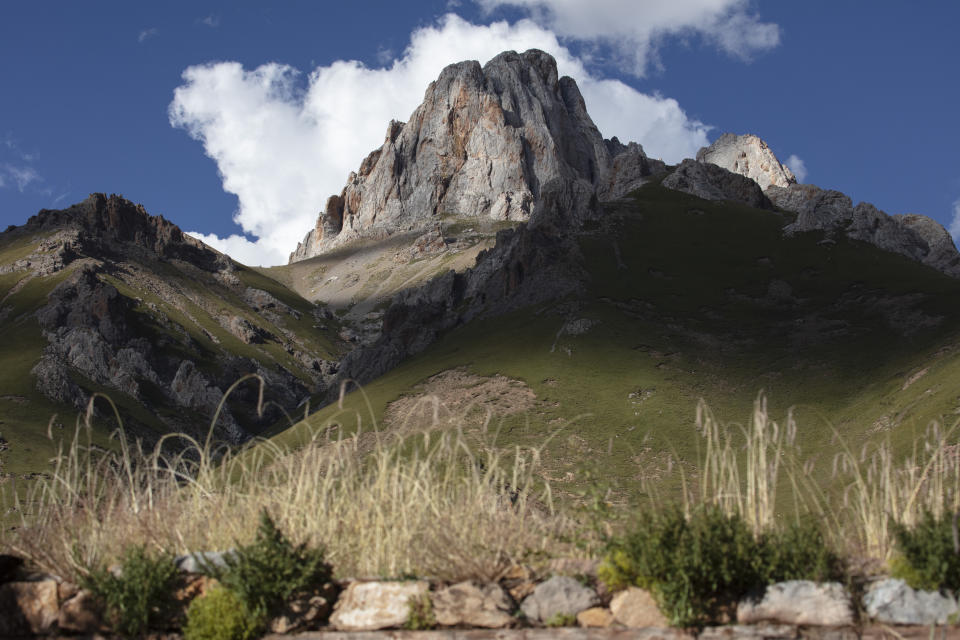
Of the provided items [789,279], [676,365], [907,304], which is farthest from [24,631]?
[789,279]

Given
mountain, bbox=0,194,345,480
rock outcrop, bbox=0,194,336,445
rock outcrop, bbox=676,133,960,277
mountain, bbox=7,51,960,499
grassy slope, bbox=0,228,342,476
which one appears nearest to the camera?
mountain, bbox=7,51,960,499

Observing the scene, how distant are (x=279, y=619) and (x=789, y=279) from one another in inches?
3793

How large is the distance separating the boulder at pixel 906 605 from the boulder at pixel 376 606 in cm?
509

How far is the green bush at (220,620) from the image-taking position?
30.6 ft

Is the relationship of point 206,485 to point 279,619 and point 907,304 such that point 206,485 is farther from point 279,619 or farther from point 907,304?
point 907,304

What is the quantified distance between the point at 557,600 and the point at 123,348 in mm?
142544

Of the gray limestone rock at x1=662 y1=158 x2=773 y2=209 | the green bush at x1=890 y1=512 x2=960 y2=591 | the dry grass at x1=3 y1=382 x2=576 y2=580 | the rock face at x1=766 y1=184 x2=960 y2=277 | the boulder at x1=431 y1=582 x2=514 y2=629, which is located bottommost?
the boulder at x1=431 y1=582 x2=514 y2=629

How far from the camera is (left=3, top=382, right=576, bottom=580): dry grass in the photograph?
387 inches

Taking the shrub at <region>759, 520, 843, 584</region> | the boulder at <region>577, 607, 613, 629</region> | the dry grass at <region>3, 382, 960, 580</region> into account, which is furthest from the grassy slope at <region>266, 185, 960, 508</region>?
the boulder at <region>577, 607, 613, 629</region>

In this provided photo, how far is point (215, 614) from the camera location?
371 inches

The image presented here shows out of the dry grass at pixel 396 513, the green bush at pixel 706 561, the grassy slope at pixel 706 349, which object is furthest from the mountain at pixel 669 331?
the green bush at pixel 706 561

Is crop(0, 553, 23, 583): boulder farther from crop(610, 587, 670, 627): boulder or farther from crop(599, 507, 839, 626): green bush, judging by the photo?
crop(610, 587, 670, 627): boulder

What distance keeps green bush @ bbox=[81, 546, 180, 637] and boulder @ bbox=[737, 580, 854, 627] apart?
6.95 metres

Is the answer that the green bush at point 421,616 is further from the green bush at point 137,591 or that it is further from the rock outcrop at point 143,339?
the rock outcrop at point 143,339
